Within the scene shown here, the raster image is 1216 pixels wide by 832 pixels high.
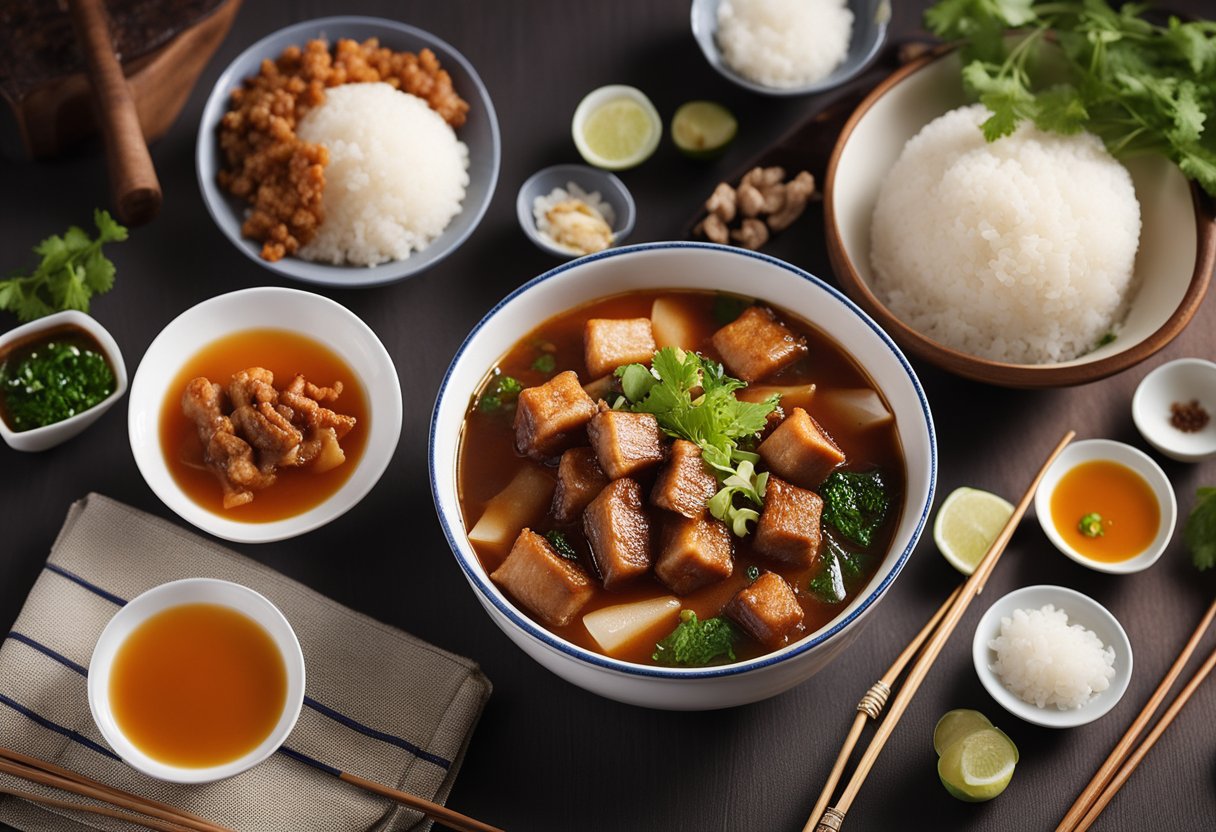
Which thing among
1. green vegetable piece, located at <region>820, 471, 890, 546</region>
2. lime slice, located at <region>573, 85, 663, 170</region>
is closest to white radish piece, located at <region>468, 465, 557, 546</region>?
green vegetable piece, located at <region>820, 471, 890, 546</region>

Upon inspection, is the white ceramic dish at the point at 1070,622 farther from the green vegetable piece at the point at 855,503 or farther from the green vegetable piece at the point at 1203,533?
the green vegetable piece at the point at 855,503

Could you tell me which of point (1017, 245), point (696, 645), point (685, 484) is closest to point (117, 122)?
point (685, 484)

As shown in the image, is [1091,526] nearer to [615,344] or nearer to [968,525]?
[968,525]

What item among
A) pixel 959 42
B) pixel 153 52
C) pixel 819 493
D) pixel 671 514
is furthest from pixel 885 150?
pixel 153 52

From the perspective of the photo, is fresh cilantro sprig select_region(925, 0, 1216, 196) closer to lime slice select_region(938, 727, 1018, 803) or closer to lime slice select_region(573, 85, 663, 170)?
lime slice select_region(573, 85, 663, 170)

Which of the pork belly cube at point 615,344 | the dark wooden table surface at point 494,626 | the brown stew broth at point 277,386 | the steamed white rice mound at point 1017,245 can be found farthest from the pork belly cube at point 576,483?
the steamed white rice mound at point 1017,245
